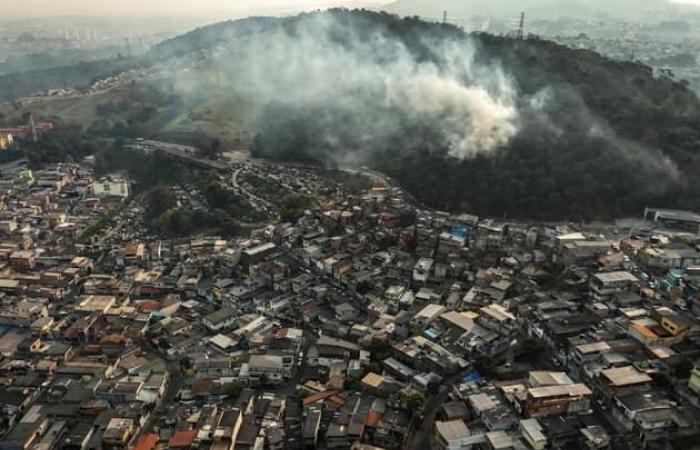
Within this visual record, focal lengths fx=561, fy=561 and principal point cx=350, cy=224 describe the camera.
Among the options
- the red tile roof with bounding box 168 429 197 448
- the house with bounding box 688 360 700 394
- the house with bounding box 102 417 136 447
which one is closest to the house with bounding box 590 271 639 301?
the house with bounding box 688 360 700 394

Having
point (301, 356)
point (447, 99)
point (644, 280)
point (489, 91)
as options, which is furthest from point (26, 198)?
point (644, 280)

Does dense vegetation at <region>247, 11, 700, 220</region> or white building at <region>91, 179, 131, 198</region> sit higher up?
dense vegetation at <region>247, 11, 700, 220</region>

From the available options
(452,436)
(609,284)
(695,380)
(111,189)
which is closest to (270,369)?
(452,436)

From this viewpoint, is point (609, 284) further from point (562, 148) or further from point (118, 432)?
point (118, 432)

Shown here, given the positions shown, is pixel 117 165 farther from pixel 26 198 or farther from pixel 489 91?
pixel 489 91

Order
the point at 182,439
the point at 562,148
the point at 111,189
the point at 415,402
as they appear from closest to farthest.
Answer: the point at 182,439 → the point at 415,402 → the point at 562,148 → the point at 111,189

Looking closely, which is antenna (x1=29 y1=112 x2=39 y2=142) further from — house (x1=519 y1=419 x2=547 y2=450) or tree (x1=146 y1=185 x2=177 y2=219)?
house (x1=519 y1=419 x2=547 y2=450)

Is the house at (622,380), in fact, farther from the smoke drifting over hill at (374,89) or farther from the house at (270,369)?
the smoke drifting over hill at (374,89)

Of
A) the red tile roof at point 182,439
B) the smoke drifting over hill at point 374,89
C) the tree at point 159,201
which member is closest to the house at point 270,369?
the red tile roof at point 182,439
